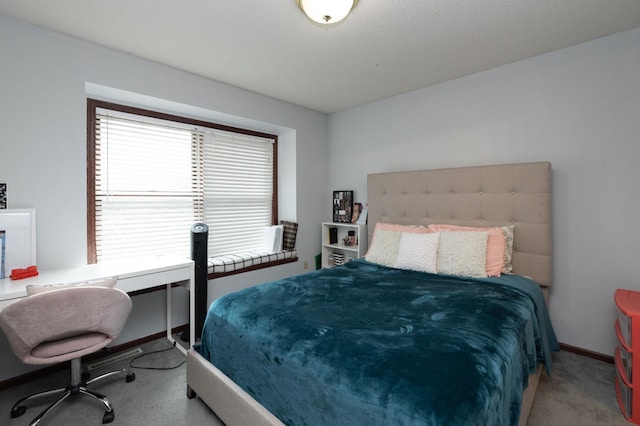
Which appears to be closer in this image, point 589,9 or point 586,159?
point 589,9

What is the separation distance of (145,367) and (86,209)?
134 centimetres

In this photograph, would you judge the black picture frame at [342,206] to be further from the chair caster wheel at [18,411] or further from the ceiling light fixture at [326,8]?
the chair caster wheel at [18,411]

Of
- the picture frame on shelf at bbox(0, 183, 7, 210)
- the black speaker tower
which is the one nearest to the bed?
the black speaker tower

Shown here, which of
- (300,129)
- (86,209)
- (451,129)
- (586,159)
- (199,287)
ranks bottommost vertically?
(199,287)

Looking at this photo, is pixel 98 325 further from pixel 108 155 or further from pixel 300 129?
pixel 300 129

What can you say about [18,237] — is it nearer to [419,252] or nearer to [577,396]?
[419,252]

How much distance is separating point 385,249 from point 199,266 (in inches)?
67.7

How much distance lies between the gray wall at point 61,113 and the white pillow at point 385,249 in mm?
1973

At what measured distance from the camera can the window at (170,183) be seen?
260 centimetres

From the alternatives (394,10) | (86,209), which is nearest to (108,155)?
(86,209)

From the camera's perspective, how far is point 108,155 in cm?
262

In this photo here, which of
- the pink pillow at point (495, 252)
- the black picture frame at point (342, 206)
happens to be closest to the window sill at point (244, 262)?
the black picture frame at point (342, 206)

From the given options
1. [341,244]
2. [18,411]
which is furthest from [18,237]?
[341,244]

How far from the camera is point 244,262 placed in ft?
10.9
